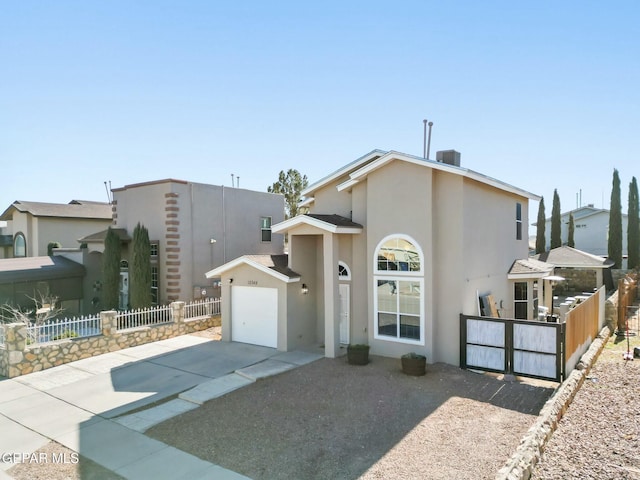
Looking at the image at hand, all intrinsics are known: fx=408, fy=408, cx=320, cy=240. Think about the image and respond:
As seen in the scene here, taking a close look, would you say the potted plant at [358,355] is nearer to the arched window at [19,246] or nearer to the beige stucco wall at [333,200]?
the beige stucco wall at [333,200]

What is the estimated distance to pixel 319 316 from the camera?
50.2 ft

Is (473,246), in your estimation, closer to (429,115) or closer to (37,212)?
(429,115)

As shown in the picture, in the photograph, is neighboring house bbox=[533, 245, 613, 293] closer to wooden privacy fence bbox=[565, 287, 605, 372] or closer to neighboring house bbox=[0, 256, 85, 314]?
wooden privacy fence bbox=[565, 287, 605, 372]

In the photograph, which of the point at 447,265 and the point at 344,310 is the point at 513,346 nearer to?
the point at 447,265

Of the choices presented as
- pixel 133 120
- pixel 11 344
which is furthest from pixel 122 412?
pixel 133 120

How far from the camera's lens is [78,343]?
13.4m

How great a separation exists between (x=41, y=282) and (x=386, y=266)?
17.8 meters

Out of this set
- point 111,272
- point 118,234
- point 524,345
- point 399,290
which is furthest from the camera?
point 118,234

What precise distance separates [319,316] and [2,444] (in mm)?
9679

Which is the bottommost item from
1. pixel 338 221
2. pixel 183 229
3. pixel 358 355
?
pixel 358 355

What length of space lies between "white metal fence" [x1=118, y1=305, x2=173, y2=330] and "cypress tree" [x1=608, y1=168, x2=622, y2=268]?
30.9 metres

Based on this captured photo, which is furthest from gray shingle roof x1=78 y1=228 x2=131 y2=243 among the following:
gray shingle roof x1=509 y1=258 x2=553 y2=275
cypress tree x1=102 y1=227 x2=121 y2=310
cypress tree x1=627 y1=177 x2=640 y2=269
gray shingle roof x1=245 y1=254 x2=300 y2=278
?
cypress tree x1=627 y1=177 x2=640 y2=269

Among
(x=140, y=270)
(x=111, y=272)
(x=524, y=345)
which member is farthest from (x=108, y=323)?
(x=524, y=345)

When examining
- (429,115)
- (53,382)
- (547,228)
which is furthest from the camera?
(547,228)
